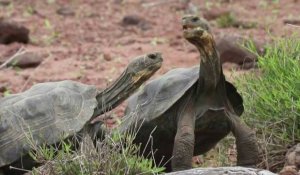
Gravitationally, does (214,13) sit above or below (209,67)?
below

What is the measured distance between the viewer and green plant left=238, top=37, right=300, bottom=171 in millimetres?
4891

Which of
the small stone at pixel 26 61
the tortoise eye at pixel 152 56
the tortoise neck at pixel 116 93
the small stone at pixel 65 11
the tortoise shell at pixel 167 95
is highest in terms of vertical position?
the tortoise eye at pixel 152 56

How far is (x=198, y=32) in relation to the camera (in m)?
4.55

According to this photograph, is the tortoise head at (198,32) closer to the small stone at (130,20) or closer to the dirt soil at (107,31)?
the dirt soil at (107,31)

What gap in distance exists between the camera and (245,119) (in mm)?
5270

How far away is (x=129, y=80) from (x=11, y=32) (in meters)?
5.35

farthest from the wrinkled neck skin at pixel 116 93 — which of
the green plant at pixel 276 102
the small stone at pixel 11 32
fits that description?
the small stone at pixel 11 32

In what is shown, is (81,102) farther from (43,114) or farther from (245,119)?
(245,119)

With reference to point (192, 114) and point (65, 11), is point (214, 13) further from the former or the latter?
point (192, 114)

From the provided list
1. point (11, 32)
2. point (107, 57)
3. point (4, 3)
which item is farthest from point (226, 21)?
point (4, 3)

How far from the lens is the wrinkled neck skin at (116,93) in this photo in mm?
5441

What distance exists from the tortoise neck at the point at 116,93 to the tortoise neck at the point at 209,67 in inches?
29.9

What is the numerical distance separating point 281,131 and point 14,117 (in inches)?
63.8

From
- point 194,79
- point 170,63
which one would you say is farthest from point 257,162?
point 170,63
